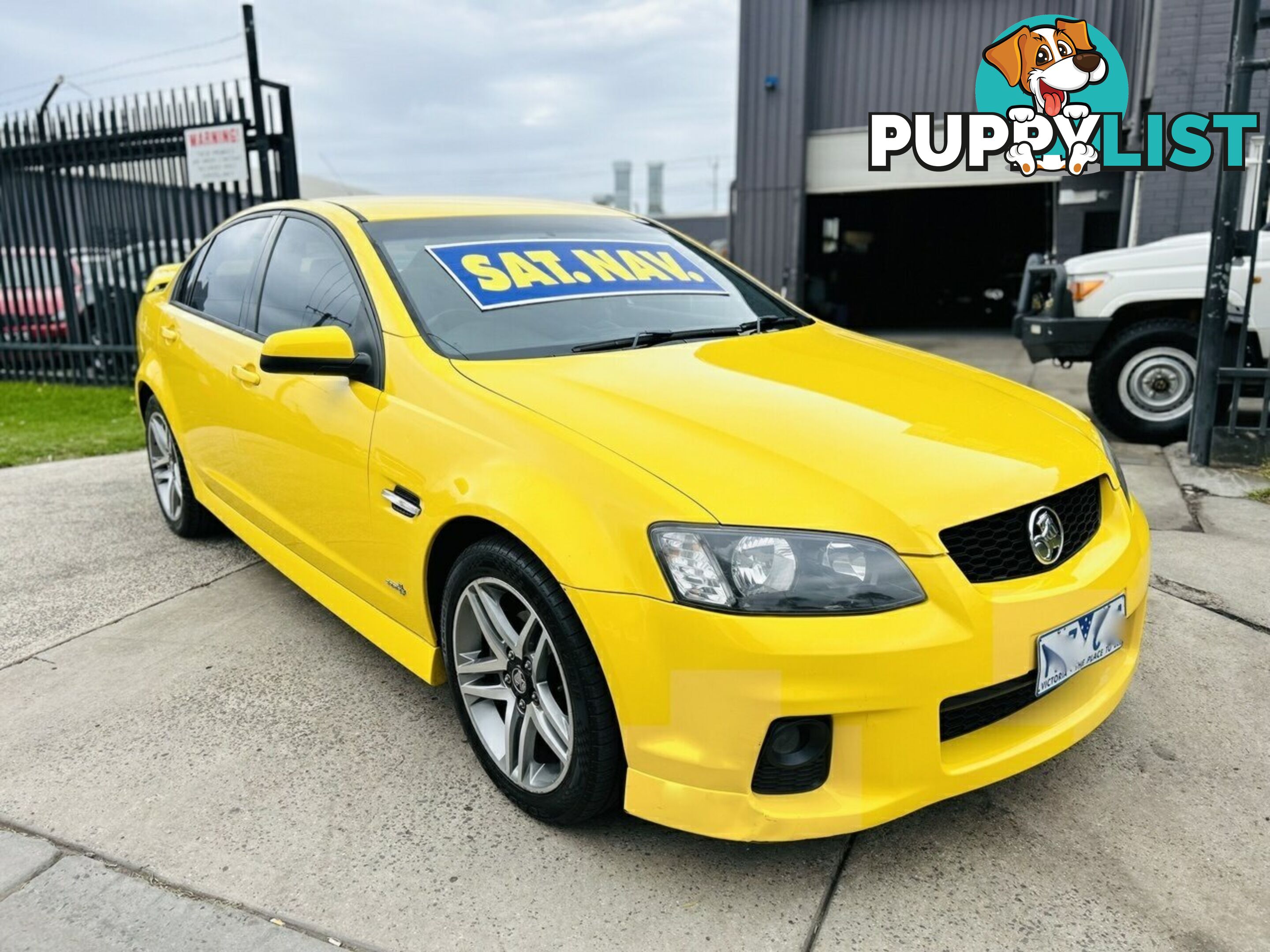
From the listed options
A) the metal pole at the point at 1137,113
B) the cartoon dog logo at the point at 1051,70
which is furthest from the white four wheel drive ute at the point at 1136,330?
the cartoon dog logo at the point at 1051,70

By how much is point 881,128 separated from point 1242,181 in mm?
10089

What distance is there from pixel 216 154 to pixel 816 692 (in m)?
7.89

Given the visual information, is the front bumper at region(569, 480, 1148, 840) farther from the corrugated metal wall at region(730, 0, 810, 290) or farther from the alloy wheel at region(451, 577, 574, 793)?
the corrugated metal wall at region(730, 0, 810, 290)

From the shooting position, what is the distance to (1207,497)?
16.0 feet

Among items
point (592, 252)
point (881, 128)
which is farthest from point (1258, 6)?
point (881, 128)

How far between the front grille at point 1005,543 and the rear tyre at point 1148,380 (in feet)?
14.6

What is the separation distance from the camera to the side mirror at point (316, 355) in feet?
8.47

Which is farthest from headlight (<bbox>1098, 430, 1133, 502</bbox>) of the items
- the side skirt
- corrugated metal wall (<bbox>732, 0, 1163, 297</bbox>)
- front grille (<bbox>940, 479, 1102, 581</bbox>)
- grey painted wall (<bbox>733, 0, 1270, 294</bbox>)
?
corrugated metal wall (<bbox>732, 0, 1163, 297</bbox>)

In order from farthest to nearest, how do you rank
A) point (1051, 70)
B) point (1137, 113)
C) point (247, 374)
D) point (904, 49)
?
point (904, 49) < point (1051, 70) < point (1137, 113) < point (247, 374)

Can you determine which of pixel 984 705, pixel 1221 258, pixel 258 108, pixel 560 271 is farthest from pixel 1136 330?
pixel 258 108

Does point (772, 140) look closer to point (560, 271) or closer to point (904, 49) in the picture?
point (904, 49)

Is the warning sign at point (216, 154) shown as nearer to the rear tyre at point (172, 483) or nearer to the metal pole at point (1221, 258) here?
the rear tyre at point (172, 483)

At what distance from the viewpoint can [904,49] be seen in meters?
14.3

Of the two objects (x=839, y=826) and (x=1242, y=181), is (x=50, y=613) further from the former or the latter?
(x=1242, y=181)
